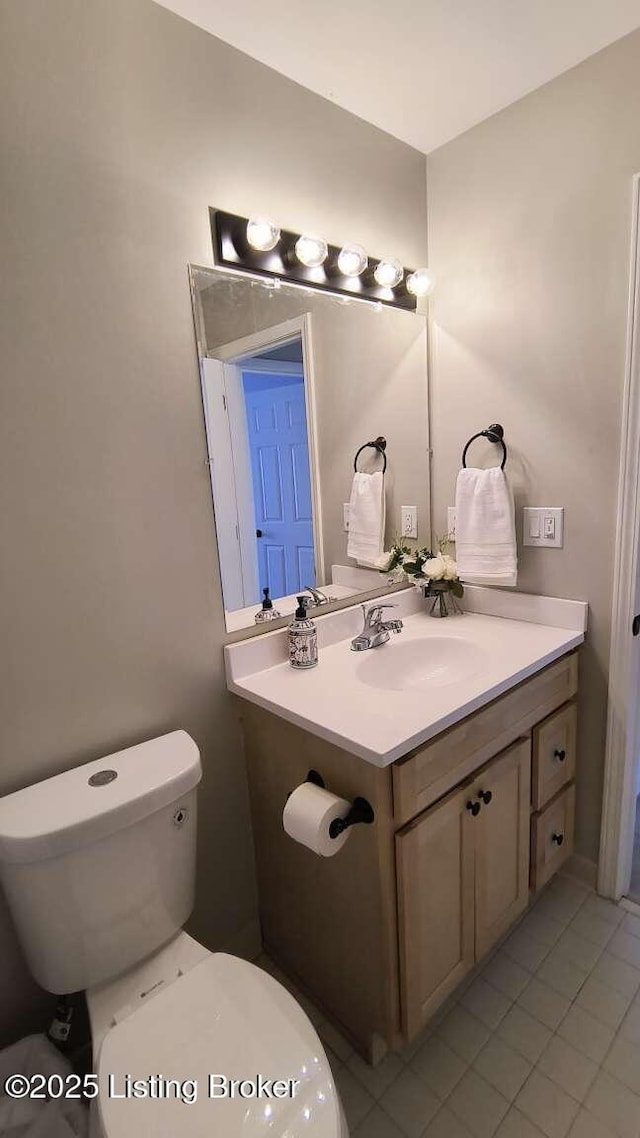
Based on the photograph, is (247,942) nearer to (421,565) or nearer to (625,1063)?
(625,1063)

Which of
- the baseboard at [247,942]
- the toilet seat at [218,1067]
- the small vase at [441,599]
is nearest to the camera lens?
the toilet seat at [218,1067]

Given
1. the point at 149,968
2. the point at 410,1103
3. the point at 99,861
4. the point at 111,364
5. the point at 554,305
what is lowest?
the point at 410,1103

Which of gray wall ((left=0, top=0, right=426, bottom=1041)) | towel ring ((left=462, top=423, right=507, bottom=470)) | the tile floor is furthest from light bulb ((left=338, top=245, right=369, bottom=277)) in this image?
the tile floor

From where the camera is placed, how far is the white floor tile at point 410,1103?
112 centimetres

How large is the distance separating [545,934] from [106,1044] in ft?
4.08

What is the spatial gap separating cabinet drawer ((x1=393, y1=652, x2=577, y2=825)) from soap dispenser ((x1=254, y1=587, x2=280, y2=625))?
552 millimetres

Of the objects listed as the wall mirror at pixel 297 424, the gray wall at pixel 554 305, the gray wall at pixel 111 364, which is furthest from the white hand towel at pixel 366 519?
the gray wall at pixel 111 364

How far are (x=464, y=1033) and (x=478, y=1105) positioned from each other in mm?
148

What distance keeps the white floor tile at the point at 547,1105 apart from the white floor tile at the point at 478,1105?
0.05 meters

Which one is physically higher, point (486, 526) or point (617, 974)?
point (486, 526)

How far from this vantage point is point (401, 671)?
1.52 metres

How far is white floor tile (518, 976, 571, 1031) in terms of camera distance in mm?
1302

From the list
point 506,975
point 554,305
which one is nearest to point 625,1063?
point 506,975

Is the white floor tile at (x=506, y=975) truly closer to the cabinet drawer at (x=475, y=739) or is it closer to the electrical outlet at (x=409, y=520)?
the cabinet drawer at (x=475, y=739)
